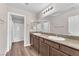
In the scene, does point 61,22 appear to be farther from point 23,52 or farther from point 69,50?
point 23,52

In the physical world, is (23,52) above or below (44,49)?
below

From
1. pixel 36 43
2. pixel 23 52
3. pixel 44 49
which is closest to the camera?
pixel 44 49

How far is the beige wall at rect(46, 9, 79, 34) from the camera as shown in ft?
5.82

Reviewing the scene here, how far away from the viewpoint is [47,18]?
2404mm

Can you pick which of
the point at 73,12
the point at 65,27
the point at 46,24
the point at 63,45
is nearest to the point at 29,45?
the point at 46,24

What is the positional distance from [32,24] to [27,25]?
0.17 meters

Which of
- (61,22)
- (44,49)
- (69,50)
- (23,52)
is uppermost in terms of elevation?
(61,22)

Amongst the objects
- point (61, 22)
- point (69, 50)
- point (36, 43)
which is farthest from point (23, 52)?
point (69, 50)

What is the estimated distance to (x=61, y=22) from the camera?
2000 mm

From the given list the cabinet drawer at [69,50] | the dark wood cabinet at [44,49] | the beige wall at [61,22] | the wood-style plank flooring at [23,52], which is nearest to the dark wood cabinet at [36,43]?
the wood-style plank flooring at [23,52]

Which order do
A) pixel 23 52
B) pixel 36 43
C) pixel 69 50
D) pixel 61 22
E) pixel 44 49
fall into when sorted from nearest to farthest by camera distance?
1. pixel 69 50
2. pixel 61 22
3. pixel 44 49
4. pixel 23 52
5. pixel 36 43

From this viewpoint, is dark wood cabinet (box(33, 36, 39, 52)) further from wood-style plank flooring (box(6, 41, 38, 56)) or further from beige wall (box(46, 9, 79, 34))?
beige wall (box(46, 9, 79, 34))

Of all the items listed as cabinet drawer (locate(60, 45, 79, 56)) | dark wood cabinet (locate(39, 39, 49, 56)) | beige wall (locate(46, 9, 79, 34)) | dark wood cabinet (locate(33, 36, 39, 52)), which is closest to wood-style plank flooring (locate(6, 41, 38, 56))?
dark wood cabinet (locate(33, 36, 39, 52))

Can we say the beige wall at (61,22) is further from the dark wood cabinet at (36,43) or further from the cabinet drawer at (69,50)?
the dark wood cabinet at (36,43)
